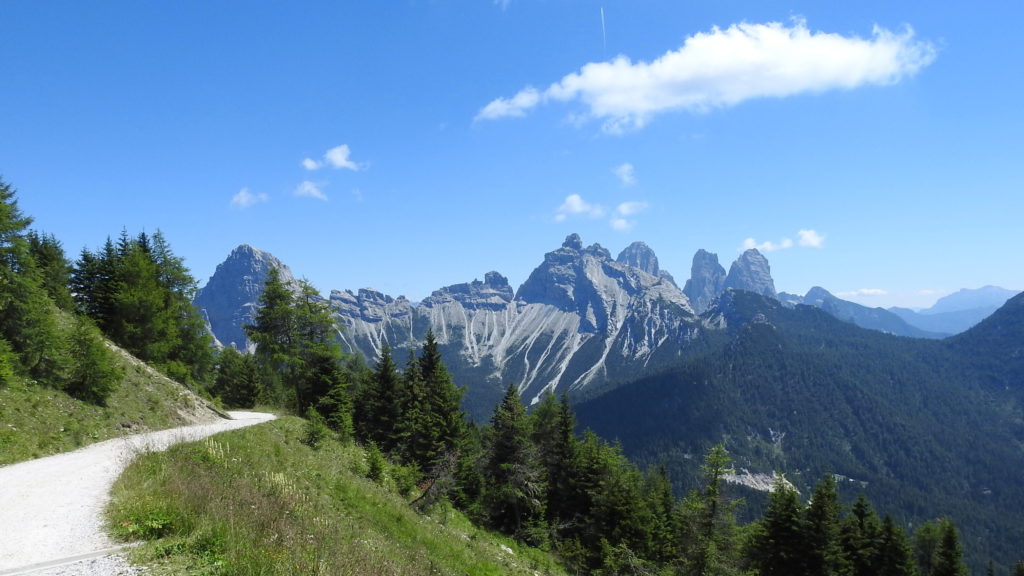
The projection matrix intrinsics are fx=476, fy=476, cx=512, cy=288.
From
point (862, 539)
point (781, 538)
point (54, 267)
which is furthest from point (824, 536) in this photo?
point (54, 267)

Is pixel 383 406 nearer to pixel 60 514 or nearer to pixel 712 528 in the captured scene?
pixel 712 528

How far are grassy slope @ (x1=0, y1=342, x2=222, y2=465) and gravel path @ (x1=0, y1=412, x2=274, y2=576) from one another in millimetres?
1373

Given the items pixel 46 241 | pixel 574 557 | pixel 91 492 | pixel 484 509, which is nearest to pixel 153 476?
pixel 91 492

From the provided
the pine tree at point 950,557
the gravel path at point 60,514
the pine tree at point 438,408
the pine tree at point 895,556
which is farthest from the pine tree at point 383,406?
the pine tree at point 950,557

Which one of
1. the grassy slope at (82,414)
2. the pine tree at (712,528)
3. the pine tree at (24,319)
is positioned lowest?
the pine tree at (712,528)

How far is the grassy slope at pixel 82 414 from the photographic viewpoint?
668 inches

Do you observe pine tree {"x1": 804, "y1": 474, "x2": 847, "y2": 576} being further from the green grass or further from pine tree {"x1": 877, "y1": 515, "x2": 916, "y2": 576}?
the green grass

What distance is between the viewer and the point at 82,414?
20609 mm

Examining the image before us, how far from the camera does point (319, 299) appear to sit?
4300cm

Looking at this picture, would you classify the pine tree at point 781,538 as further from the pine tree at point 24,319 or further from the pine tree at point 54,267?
the pine tree at point 54,267

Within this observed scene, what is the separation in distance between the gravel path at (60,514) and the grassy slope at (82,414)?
1373 mm

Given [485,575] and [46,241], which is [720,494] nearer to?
[485,575]

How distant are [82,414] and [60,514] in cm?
1341

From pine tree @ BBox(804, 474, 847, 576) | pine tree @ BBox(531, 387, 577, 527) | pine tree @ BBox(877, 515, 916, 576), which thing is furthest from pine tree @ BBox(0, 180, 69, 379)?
pine tree @ BBox(877, 515, 916, 576)
